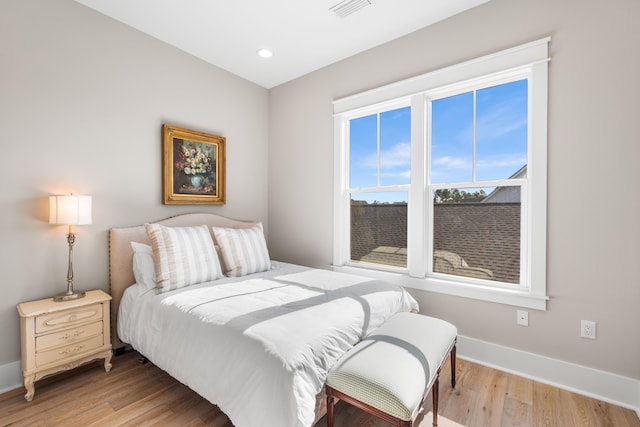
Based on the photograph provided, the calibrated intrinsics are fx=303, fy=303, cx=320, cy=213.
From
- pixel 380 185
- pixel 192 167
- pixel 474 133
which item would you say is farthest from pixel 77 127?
pixel 474 133

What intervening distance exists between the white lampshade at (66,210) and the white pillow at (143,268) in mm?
454

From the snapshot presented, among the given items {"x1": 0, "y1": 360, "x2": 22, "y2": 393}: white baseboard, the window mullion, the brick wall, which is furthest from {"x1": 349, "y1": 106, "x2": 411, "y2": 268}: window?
{"x1": 0, "y1": 360, "x2": 22, "y2": 393}: white baseboard

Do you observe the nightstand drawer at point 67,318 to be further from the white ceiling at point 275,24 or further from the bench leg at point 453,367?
the bench leg at point 453,367

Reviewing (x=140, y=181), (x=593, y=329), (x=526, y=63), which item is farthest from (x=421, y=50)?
(x=140, y=181)

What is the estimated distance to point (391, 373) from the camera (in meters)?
1.38

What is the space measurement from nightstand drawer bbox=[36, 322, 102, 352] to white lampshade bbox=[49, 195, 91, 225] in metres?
0.74

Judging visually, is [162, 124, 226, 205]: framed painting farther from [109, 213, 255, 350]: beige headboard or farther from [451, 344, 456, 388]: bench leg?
[451, 344, 456, 388]: bench leg

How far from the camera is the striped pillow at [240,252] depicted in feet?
9.10

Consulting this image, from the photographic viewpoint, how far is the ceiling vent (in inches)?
92.2

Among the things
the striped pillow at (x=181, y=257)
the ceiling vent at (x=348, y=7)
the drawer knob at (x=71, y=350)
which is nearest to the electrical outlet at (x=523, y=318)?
the striped pillow at (x=181, y=257)

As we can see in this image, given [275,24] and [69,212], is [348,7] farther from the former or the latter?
[69,212]

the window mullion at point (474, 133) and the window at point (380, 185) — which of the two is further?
the window at point (380, 185)

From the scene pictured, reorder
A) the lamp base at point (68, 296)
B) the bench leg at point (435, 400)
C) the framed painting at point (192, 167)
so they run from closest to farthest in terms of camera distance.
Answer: the bench leg at point (435, 400) → the lamp base at point (68, 296) → the framed painting at point (192, 167)

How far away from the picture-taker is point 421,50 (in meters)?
2.69
